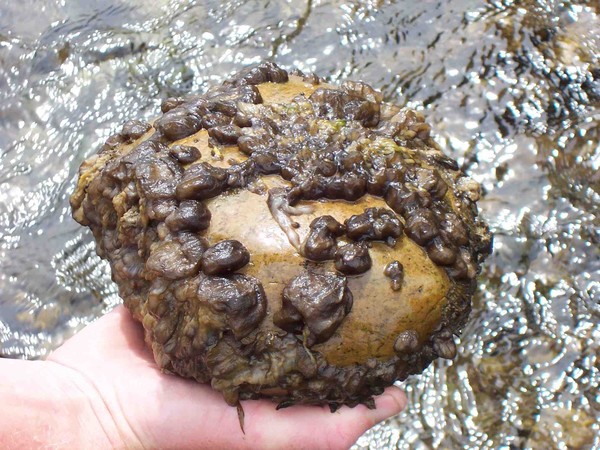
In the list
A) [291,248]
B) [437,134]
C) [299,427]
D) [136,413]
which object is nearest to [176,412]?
[136,413]

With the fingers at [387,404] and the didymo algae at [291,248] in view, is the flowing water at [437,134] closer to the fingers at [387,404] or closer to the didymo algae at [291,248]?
the fingers at [387,404]

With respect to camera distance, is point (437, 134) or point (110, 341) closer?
point (110, 341)

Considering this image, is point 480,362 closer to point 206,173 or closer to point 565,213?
point 565,213

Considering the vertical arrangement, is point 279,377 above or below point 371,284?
below

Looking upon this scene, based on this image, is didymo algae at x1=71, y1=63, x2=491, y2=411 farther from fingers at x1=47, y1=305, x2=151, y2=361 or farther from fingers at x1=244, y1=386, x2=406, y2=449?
fingers at x1=47, y1=305, x2=151, y2=361

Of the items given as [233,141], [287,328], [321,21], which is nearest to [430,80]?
Answer: [321,21]

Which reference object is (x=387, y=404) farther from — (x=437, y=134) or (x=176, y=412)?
(x=437, y=134)

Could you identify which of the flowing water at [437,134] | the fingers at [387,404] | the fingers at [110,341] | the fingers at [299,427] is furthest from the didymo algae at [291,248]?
the flowing water at [437,134]

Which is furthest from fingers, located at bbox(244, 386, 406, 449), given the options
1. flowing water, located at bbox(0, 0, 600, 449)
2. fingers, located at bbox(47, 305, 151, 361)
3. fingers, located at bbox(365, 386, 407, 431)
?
flowing water, located at bbox(0, 0, 600, 449)
